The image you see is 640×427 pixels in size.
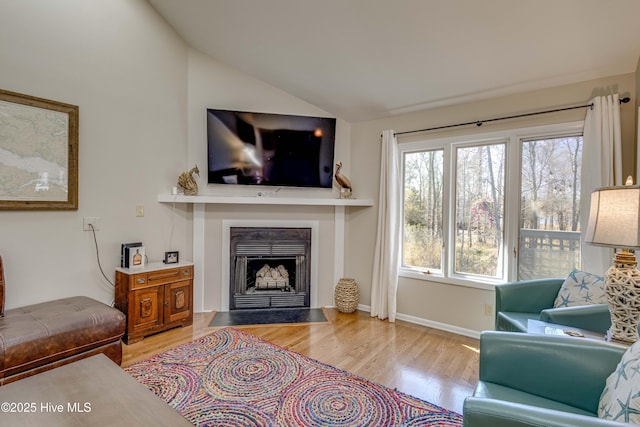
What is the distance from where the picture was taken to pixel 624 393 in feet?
3.35

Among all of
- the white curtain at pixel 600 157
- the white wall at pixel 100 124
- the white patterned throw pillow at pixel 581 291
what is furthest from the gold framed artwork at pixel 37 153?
the white curtain at pixel 600 157

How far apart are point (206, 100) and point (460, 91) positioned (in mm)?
2808

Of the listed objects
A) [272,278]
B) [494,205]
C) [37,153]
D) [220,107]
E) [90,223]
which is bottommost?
[272,278]

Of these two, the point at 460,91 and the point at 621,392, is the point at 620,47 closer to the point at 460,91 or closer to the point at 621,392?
the point at 460,91

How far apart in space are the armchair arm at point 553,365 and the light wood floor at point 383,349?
67 centimetres

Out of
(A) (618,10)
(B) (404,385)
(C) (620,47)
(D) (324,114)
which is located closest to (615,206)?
(A) (618,10)

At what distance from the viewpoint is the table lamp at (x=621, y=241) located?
1.37 metres

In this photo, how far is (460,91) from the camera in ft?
9.53

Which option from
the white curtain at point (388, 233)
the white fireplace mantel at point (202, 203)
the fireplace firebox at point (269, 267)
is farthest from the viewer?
the fireplace firebox at point (269, 267)

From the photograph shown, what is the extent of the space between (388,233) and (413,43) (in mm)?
1909

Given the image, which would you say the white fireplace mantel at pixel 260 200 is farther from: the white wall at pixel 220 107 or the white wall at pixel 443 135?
the white wall at pixel 443 135

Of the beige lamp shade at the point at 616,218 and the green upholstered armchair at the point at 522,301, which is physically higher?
the beige lamp shade at the point at 616,218

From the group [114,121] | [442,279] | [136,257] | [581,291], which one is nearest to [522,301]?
[581,291]

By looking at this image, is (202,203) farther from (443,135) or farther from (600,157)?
(600,157)
